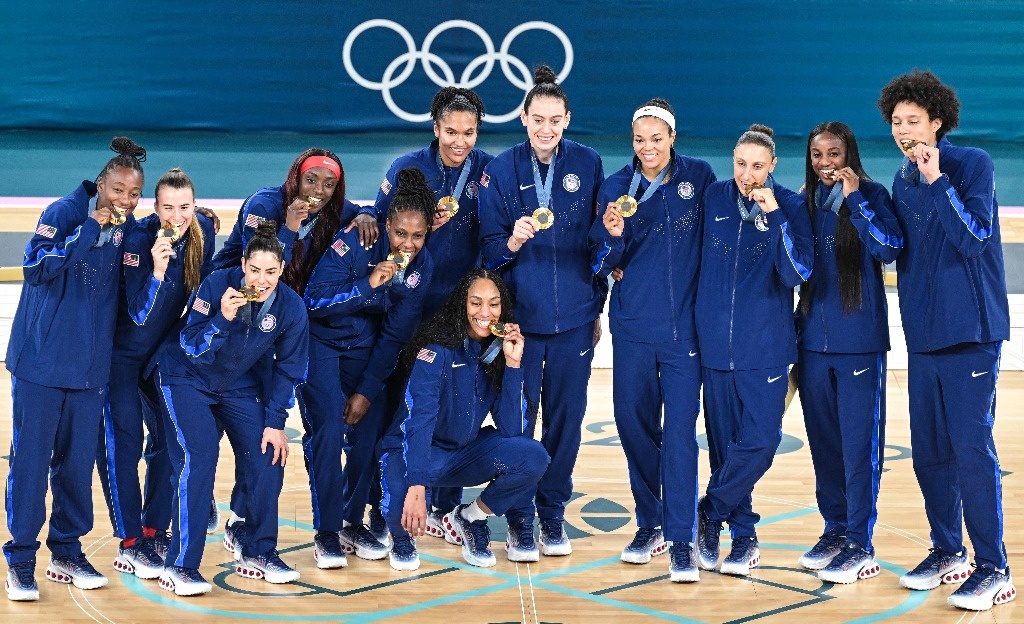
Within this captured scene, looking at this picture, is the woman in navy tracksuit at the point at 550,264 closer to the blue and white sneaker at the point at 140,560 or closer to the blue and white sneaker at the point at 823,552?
the blue and white sneaker at the point at 823,552

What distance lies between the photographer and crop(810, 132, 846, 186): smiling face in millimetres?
4965

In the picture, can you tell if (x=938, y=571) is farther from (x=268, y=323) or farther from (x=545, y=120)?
(x=268, y=323)

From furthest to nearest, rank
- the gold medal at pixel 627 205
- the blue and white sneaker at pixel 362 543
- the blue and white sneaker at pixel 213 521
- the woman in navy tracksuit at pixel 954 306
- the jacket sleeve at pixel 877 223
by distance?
the blue and white sneaker at pixel 213 521 → the blue and white sneaker at pixel 362 543 → the gold medal at pixel 627 205 → the jacket sleeve at pixel 877 223 → the woman in navy tracksuit at pixel 954 306

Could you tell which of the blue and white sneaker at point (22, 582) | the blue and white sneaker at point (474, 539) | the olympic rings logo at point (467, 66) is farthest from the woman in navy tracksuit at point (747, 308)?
the olympic rings logo at point (467, 66)

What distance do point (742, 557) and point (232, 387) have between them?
2054 millimetres

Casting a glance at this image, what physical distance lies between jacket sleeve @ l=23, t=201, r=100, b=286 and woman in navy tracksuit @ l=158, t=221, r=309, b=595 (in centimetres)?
45

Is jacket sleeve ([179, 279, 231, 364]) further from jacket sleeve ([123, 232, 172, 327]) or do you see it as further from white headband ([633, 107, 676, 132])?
white headband ([633, 107, 676, 132])

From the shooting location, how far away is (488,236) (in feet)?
17.7

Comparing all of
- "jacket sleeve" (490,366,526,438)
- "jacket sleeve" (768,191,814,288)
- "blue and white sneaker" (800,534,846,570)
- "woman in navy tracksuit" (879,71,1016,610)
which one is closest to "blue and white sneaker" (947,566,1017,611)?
"woman in navy tracksuit" (879,71,1016,610)

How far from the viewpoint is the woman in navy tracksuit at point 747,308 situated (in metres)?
4.97

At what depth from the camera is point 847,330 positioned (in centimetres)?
499

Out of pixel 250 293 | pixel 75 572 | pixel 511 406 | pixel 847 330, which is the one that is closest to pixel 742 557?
pixel 847 330

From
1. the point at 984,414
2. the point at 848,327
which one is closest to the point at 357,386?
the point at 848,327

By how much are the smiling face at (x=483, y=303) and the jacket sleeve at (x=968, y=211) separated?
166 centimetres
